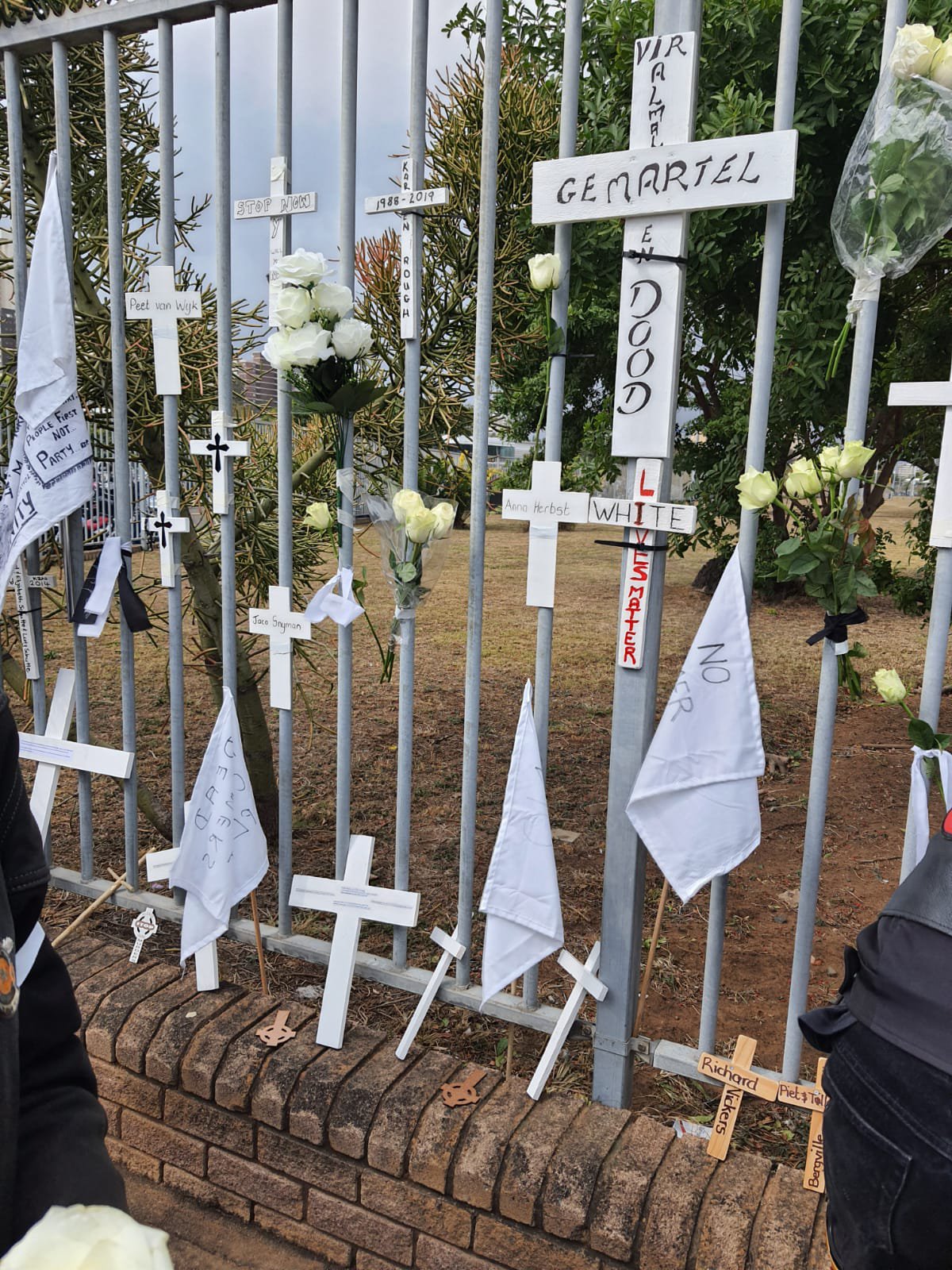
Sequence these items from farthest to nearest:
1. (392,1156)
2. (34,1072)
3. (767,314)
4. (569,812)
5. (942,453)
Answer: (569,812), (392,1156), (767,314), (942,453), (34,1072)

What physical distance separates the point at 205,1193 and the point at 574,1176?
97cm

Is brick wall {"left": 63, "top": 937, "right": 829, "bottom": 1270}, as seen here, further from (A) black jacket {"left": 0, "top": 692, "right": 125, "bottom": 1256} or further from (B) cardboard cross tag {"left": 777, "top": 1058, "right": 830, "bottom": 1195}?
(A) black jacket {"left": 0, "top": 692, "right": 125, "bottom": 1256}

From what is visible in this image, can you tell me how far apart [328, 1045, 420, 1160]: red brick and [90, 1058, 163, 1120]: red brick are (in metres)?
0.50

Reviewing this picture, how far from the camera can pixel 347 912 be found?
7.24 ft

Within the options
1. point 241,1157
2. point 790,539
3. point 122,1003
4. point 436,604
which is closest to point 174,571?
point 122,1003

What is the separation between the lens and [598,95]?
10.2ft

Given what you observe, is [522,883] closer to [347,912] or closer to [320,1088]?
[347,912]

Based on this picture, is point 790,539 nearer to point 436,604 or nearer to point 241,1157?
point 241,1157

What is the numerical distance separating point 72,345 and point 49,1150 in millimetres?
1918

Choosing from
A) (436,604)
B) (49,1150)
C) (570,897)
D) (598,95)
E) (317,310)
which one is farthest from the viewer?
(436,604)

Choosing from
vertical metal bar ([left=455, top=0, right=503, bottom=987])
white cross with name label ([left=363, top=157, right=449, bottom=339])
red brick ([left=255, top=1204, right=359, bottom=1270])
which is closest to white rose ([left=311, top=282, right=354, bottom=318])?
white cross with name label ([left=363, top=157, right=449, bottom=339])

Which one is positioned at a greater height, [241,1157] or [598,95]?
[598,95]

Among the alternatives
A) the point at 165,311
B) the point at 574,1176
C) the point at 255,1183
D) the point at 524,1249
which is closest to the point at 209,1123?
the point at 255,1183

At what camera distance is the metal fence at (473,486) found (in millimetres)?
1726
